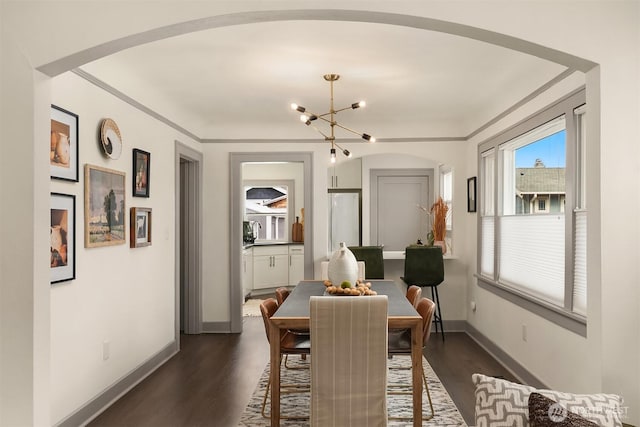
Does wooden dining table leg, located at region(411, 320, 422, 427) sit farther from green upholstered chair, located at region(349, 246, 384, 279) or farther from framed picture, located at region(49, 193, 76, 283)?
green upholstered chair, located at region(349, 246, 384, 279)

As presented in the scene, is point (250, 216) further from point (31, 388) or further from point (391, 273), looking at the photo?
point (31, 388)

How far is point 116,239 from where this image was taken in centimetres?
376

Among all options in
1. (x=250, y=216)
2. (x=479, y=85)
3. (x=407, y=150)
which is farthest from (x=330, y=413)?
(x=250, y=216)

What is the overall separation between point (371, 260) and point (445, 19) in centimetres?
387

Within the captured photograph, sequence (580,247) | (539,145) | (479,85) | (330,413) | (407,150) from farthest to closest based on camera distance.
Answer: (407,150)
(479,85)
(539,145)
(580,247)
(330,413)

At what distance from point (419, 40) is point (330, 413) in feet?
7.84

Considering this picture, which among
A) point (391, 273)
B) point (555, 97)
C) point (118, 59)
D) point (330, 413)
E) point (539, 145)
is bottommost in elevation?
point (330, 413)

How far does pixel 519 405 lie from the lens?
167cm

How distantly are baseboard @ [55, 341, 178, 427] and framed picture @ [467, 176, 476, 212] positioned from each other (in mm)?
3566

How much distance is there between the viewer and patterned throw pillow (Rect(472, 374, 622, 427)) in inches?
64.0

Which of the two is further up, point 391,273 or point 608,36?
point 608,36

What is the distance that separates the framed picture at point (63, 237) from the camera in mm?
2918

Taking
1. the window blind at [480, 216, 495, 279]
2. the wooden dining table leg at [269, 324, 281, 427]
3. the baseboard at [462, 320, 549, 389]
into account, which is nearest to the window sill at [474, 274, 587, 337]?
the window blind at [480, 216, 495, 279]

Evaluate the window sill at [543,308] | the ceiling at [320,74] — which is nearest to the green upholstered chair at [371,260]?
the window sill at [543,308]
